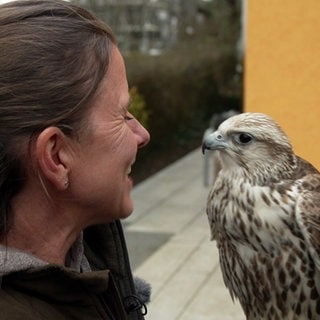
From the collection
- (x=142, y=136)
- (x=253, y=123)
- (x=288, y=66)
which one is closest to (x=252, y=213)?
(x=253, y=123)

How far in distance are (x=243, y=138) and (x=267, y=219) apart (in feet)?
0.99

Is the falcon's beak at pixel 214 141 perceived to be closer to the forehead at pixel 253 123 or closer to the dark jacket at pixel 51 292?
the forehead at pixel 253 123

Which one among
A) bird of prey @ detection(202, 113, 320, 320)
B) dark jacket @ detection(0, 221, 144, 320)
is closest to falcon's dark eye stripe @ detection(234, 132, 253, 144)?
bird of prey @ detection(202, 113, 320, 320)

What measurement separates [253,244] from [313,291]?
0.27 meters

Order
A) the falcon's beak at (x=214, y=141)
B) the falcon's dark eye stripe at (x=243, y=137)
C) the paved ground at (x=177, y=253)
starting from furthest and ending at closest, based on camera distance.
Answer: the paved ground at (x=177, y=253) < the falcon's beak at (x=214, y=141) < the falcon's dark eye stripe at (x=243, y=137)

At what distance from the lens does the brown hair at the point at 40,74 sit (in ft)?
4.53

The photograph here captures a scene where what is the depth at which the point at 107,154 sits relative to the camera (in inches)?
59.2

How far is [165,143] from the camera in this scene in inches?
576

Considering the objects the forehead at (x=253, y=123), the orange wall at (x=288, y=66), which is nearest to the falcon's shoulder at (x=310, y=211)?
the forehead at (x=253, y=123)

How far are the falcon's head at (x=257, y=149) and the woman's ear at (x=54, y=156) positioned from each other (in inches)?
42.7

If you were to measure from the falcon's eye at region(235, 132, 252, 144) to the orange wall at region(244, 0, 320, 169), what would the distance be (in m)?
2.52

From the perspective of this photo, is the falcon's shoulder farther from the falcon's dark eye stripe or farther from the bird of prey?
the falcon's dark eye stripe

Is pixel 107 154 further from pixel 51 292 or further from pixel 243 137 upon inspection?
pixel 243 137

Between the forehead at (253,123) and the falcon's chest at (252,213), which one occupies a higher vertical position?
the forehead at (253,123)
